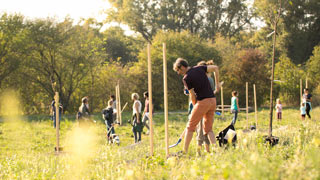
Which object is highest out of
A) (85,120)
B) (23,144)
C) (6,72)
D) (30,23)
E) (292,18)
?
(292,18)

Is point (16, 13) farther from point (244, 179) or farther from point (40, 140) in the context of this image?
point (244, 179)

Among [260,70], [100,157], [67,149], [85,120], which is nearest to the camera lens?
[100,157]

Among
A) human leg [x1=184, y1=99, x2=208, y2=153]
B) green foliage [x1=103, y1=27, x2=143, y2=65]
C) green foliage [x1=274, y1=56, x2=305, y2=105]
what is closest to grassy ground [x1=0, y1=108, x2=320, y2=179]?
human leg [x1=184, y1=99, x2=208, y2=153]

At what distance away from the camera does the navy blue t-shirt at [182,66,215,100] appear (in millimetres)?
5574

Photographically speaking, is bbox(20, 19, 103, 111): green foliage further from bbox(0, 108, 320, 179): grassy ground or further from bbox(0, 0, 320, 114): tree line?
bbox(0, 108, 320, 179): grassy ground

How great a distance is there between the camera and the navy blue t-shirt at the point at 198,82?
5.57m

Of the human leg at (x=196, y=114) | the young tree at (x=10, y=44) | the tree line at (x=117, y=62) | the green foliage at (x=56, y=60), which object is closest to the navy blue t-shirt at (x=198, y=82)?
the human leg at (x=196, y=114)

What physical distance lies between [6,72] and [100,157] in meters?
19.1

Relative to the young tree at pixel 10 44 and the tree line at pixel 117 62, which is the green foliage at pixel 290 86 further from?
the young tree at pixel 10 44

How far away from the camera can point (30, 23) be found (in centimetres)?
A: 2375

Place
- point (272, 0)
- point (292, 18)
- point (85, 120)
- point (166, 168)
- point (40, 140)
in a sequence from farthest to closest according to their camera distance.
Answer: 1. point (292, 18)
2. point (272, 0)
3. point (40, 140)
4. point (85, 120)
5. point (166, 168)

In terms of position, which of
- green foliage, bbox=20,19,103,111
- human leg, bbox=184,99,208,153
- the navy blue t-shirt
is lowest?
human leg, bbox=184,99,208,153

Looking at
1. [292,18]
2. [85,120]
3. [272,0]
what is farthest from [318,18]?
[85,120]

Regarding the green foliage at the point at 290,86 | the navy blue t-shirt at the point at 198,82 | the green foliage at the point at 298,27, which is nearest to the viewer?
the navy blue t-shirt at the point at 198,82
